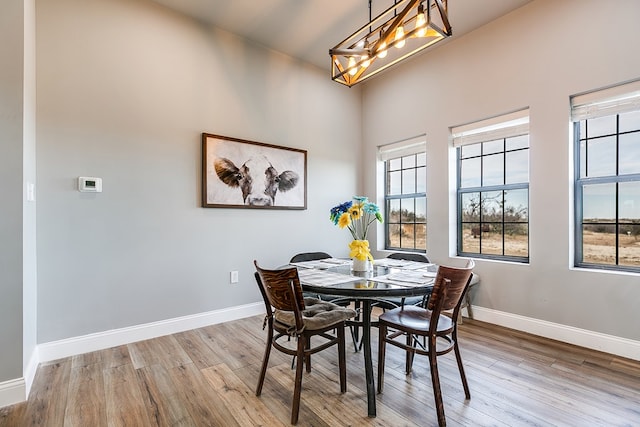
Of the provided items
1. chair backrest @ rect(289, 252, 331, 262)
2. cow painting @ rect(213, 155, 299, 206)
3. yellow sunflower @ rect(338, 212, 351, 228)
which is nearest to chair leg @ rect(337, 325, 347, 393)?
yellow sunflower @ rect(338, 212, 351, 228)

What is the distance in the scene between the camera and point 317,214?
409 centimetres

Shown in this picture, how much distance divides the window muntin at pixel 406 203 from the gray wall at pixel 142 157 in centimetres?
146

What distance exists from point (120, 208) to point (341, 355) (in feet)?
7.39

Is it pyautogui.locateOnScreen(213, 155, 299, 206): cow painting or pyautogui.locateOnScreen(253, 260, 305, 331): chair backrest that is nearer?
pyautogui.locateOnScreen(253, 260, 305, 331): chair backrest

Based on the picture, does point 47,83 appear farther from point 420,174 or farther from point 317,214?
point 420,174

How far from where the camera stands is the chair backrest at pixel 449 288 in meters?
1.62

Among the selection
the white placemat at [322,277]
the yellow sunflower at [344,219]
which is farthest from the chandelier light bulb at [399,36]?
the white placemat at [322,277]

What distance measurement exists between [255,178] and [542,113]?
2.92 metres

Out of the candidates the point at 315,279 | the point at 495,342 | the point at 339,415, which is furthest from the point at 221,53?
the point at 495,342

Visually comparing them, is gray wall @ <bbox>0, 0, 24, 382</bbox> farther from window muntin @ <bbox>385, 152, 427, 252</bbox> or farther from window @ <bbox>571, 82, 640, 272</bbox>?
window @ <bbox>571, 82, 640, 272</bbox>

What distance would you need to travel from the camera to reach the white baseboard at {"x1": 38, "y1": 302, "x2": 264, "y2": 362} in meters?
2.42

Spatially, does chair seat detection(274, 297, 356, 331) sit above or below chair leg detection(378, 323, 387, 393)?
above

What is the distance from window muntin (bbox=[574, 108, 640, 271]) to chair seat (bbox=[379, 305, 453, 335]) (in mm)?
1774

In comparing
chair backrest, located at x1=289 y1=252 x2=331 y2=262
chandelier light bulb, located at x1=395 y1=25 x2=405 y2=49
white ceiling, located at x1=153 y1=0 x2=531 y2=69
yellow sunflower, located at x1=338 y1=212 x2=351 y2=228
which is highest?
white ceiling, located at x1=153 y1=0 x2=531 y2=69
